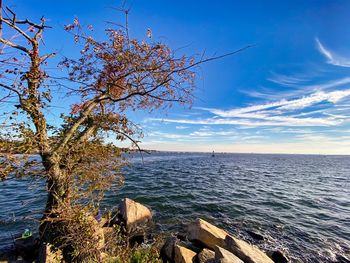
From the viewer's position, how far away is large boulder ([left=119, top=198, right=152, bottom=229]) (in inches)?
513

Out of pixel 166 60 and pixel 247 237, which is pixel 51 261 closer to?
pixel 166 60

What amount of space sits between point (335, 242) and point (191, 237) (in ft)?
31.3

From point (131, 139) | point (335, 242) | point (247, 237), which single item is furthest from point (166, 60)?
point (335, 242)

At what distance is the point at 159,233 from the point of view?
12.7 metres

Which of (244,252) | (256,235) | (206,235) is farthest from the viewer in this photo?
(256,235)

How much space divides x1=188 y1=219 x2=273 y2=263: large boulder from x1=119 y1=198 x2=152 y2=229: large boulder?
4.11 m

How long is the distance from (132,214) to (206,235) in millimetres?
5271

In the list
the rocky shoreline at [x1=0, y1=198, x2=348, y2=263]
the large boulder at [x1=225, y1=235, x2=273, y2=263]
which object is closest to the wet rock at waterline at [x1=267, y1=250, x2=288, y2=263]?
the rocky shoreline at [x1=0, y1=198, x2=348, y2=263]

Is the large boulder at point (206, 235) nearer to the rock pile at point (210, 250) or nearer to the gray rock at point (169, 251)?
the rock pile at point (210, 250)

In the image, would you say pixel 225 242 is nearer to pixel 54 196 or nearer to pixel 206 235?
pixel 206 235

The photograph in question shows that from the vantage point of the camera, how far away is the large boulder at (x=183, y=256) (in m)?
8.47

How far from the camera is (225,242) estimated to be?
9.55m

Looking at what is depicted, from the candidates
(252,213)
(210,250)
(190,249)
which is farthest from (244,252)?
(252,213)

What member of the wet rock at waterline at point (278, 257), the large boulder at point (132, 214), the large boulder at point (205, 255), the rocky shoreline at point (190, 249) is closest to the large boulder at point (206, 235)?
the rocky shoreline at point (190, 249)
